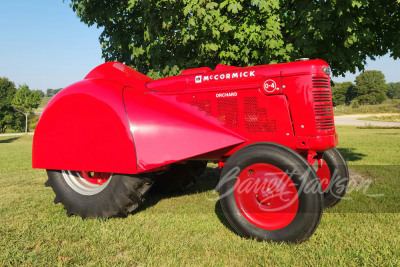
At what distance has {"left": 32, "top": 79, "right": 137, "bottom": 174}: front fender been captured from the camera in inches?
140

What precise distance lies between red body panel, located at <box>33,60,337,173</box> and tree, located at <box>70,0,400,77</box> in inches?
61.8

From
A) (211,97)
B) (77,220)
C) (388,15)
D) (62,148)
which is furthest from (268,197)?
(388,15)

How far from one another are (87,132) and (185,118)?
4.04 ft

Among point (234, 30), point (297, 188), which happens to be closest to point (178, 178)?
point (297, 188)

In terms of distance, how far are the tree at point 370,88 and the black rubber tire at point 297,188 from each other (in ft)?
273

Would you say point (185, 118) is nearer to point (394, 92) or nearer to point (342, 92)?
point (342, 92)

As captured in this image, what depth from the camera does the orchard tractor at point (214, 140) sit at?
3.02 metres

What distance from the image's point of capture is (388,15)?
609 centimetres

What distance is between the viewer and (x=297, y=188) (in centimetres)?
289

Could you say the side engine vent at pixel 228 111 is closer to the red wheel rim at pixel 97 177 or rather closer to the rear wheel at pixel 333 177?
the rear wheel at pixel 333 177

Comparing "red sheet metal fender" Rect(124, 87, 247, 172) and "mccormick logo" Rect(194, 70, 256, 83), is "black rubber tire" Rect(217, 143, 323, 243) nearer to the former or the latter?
"red sheet metal fender" Rect(124, 87, 247, 172)

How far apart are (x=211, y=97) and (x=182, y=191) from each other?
82.2 inches

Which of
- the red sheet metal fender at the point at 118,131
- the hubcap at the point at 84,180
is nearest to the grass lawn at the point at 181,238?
the hubcap at the point at 84,180

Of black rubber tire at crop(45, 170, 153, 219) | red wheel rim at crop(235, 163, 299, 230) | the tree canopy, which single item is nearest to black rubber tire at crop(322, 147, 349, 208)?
red wheel rim at crop(235, 163, 299, 230)
